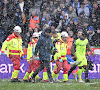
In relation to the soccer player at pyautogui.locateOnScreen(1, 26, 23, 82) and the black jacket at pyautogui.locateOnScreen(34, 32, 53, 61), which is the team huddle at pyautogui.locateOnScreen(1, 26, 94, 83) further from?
the black jacket at pyautogui.locateOnScreen(34, 32, 53, 61)

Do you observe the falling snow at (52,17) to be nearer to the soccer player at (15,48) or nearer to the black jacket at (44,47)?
the soccer player at (15,48)

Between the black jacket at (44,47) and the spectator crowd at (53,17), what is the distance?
4.38 meters

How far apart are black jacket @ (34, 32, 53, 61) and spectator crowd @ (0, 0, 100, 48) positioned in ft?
14.4

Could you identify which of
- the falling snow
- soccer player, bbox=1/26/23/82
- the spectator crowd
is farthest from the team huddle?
the spectator crowd

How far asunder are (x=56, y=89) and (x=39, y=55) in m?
2.24

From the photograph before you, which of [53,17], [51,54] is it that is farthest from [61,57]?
[53,17]

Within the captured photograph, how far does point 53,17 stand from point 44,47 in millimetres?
5331

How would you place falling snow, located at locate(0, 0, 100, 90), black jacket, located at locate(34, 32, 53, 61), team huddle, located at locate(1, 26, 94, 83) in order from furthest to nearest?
falling snow, located at locate(0, 0, 100, 90) < team huddle, located at locate(1, 26, 94, 83) < black jacket, located at locate(34, 32, 53, 61)

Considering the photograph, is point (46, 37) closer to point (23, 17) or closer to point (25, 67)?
point (25, 67)

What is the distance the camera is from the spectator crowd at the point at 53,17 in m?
17.2

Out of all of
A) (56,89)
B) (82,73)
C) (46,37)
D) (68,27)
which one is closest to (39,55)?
(46,37)

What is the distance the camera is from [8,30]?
58.2 feet

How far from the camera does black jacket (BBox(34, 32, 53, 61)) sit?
40.7 ft

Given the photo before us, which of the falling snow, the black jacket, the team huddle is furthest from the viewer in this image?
the falling snow
